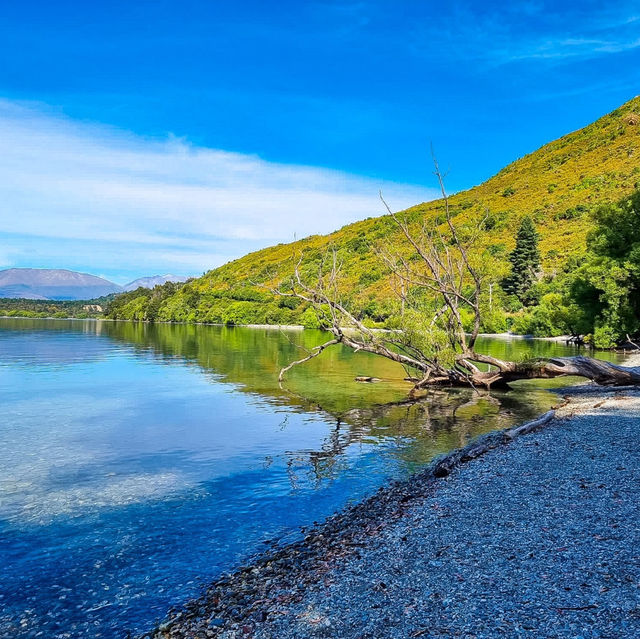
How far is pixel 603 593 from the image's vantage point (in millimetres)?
6477

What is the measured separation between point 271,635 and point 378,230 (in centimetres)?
Result: 18188

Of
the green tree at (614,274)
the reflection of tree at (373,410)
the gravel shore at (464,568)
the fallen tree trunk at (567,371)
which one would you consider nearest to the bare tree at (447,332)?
the fallen tree trunk at (567,371)

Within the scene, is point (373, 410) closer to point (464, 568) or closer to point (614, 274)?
point (464, 568)

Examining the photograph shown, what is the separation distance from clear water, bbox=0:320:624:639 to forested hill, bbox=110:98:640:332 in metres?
81.4

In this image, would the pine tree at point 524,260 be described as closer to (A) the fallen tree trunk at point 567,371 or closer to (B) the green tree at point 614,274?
(B) the green tree at point 614,274

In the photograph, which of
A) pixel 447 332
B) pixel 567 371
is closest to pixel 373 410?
pixel 447 332

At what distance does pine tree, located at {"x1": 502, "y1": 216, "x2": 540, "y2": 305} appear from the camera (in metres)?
112

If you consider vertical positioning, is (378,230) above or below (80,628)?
above

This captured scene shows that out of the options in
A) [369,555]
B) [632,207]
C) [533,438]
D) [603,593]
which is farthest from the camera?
[632,207]

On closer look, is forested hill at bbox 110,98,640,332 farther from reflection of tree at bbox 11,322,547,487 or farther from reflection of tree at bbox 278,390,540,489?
reflection of tree at bbox 278,390,540,489

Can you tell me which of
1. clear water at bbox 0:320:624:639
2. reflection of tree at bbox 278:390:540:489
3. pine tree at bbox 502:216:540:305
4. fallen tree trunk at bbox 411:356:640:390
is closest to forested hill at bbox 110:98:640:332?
pine tree at bbox 502:216:540:305

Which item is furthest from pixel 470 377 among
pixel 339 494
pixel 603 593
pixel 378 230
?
pixel 378 230

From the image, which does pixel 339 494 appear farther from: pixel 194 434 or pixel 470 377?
pixel 470 377

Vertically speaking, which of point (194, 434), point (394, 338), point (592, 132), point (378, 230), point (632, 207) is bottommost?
point (194, 434)
